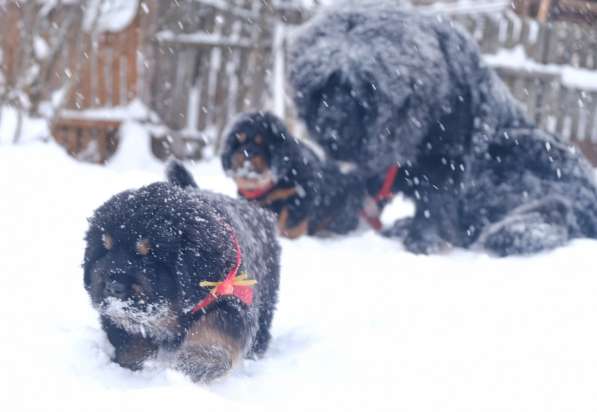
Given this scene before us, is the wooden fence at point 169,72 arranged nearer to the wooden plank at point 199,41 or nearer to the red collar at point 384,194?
the wooden plank at point 199,41

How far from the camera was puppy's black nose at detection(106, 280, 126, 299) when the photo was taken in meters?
1.89

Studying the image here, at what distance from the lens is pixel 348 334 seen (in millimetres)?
2453

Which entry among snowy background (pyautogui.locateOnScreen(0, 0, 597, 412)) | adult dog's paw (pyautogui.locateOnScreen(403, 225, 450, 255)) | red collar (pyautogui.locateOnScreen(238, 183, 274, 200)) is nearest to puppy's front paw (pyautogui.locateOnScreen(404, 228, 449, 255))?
adult dog's paw (pyautogui.locateOnScreen(403, 225, 450, 255))

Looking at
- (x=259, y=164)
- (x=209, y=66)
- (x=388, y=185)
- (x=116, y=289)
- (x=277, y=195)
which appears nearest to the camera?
(x=116, y=289)

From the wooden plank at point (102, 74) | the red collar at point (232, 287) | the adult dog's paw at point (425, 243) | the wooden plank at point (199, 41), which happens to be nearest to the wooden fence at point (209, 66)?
the wooden plank at point (199, 41)

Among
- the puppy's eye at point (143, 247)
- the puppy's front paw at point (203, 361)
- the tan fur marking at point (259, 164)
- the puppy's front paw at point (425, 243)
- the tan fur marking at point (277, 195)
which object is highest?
the puppy's eye at point (143, 247)

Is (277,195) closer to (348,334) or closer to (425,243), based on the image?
(425,243)

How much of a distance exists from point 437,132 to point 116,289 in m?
2.24

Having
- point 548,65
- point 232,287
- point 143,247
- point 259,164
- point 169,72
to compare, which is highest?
point 143,247

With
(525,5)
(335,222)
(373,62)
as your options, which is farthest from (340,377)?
(525,5)

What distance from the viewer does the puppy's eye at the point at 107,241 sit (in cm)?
197

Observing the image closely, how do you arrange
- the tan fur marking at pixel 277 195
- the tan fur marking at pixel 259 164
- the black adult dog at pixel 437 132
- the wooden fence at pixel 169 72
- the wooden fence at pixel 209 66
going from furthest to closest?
the wooden fence at pixel 209 66 < the wooden fence at pixel 169 72 < the tan fur marking at pixel 277 195 < the tan fur marking at pixel 259 164 < the black adult dog at pixel 437 132

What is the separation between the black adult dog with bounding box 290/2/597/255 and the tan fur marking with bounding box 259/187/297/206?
34cm

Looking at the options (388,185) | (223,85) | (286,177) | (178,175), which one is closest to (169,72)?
(223,85)
